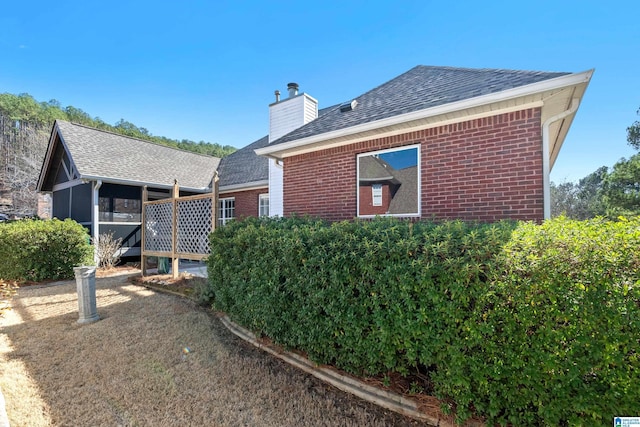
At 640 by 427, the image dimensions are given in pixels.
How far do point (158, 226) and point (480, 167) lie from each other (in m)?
8.30

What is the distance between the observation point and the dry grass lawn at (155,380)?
2572 millimetres

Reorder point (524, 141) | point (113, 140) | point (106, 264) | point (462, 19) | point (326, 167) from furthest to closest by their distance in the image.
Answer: point (113, 140) → point (106, 264) → point (462, 19) → point (326, 167) → point (524, 141)

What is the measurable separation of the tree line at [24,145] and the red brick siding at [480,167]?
2872cm

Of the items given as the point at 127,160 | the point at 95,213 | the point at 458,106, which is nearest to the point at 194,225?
the point at 458,106

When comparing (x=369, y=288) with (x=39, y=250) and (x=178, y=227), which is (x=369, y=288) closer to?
(x=178, y=227)

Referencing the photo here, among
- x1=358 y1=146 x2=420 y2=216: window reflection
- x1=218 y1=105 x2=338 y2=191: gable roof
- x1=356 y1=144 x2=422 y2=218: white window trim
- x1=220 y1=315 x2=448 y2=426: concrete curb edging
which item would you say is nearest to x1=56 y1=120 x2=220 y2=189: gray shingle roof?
x1=218 y1=105 x2=338 y2=191: gable roof

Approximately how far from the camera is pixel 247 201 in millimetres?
12250

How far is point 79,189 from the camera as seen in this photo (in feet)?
37.5

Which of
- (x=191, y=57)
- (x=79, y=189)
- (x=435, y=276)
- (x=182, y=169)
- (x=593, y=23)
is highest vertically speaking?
(x=191, y=57)

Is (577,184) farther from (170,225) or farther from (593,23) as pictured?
(170,225)

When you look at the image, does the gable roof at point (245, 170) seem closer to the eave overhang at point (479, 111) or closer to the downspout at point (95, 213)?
the downspout at point (95, 213)

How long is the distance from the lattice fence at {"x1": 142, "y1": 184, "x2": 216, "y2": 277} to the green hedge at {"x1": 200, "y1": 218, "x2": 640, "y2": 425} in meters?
4.11

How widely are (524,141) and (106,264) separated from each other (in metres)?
13.0

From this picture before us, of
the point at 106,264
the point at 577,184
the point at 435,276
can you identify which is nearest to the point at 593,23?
the point at 435,276
